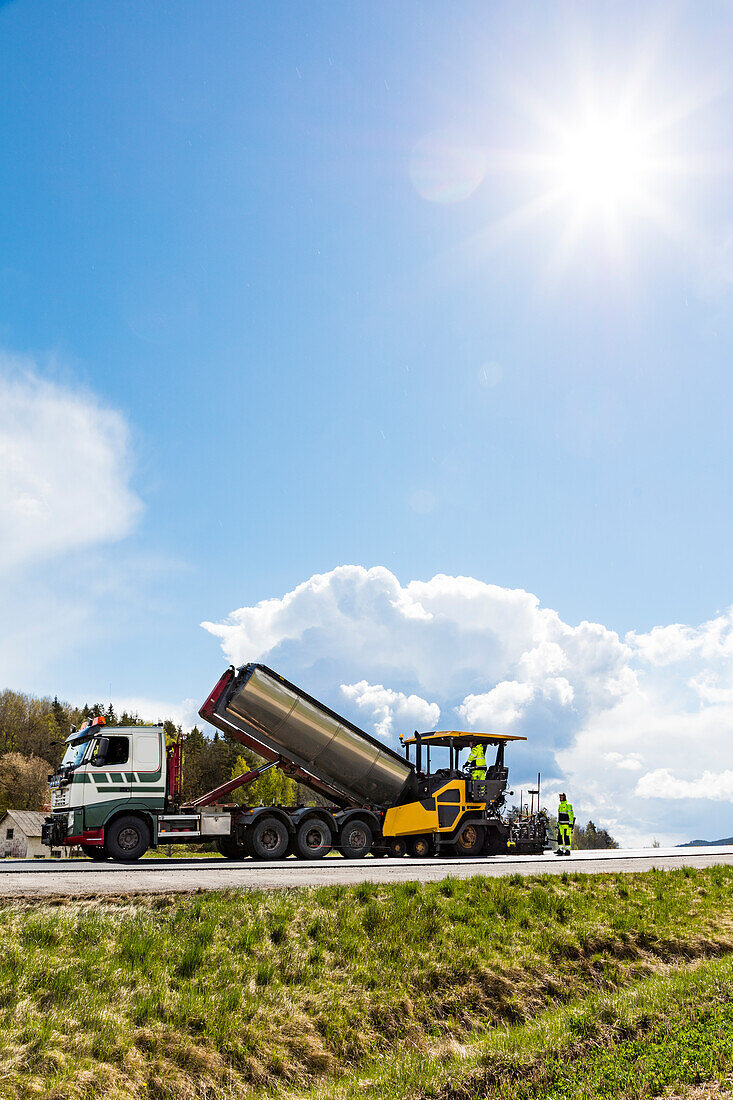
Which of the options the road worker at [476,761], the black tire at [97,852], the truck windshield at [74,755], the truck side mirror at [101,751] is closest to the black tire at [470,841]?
the road worker at [476,761]

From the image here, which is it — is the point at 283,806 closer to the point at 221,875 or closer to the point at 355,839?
the point at 355,839

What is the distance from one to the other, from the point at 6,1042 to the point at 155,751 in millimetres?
10871

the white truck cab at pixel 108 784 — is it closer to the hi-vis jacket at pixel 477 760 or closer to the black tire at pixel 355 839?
the black tire at pixel 355 839

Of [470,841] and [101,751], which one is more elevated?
[101,751]

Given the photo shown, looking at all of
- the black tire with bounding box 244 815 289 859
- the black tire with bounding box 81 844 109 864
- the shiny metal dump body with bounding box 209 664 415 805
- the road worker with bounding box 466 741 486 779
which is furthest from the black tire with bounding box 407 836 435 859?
the black tire with bounding box 81 844 109 864

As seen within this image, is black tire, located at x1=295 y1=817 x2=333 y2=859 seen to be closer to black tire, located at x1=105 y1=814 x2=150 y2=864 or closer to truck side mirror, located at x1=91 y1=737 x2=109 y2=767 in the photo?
black tire, located at x1=105 y1=814 x2=150 y2=864

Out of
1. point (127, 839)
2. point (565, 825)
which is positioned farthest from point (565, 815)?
point (127, 839)

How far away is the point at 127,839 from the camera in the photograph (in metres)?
16.4

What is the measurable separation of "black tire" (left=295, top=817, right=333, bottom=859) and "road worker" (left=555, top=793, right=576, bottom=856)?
797 centimetres

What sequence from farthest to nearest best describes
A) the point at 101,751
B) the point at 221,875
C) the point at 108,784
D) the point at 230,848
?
the point at 230,848 → the point at 101,751 → the point at 108,784 → the point at 221,875

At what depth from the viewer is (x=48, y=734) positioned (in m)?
83.0

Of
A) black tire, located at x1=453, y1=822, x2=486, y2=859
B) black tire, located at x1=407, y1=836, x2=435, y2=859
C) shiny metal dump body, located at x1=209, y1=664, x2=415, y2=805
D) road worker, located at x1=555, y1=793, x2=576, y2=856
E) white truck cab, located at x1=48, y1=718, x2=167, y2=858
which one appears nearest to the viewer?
white truck cab, located at x1=48, y1=718, x2=167, y2=858

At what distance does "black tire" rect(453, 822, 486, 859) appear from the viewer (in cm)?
2088

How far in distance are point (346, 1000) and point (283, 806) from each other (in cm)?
1042
